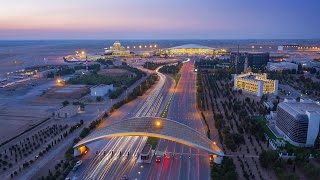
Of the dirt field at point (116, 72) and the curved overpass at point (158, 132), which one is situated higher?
the curved overpass at point (158, 132)

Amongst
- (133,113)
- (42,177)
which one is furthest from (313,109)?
(42,177)

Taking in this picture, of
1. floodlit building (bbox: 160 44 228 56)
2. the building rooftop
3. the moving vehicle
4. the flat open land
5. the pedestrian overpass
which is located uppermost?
floodlit building (bbox: 160 44 228 56)

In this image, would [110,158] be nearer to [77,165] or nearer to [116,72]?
[77,165]

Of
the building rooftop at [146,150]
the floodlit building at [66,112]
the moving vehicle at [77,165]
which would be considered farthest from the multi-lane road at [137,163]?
the floodlit building at [66,112]

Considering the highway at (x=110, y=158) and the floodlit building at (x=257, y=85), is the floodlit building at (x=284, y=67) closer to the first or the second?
the floodlit building at (x=257, y=85)

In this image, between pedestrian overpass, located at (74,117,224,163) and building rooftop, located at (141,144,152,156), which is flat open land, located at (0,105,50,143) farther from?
building rooftop, located at (141,144,152,156)

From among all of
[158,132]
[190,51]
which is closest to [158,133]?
[158,132]

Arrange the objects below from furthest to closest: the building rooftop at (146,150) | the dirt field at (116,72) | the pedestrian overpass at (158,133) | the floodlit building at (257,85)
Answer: the dirt field at (116,72) → the floodlit building at (257,85) → the building rooftop at (146,150) → the pedestrian overpass at (158,133)

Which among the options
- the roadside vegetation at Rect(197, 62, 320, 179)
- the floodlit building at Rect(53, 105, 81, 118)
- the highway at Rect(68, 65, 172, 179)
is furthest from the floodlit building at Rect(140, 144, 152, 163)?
the floodlit building at Rect(53, 105, 81, 118)

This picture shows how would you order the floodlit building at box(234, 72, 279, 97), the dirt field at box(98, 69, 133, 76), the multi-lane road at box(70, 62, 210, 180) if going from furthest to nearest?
the dirt field at box(98, 69, 133, 76) < the floodlit building at box(234, 72, 279, 97) < the multi-lane road at box(70, 62, 210, 180)
